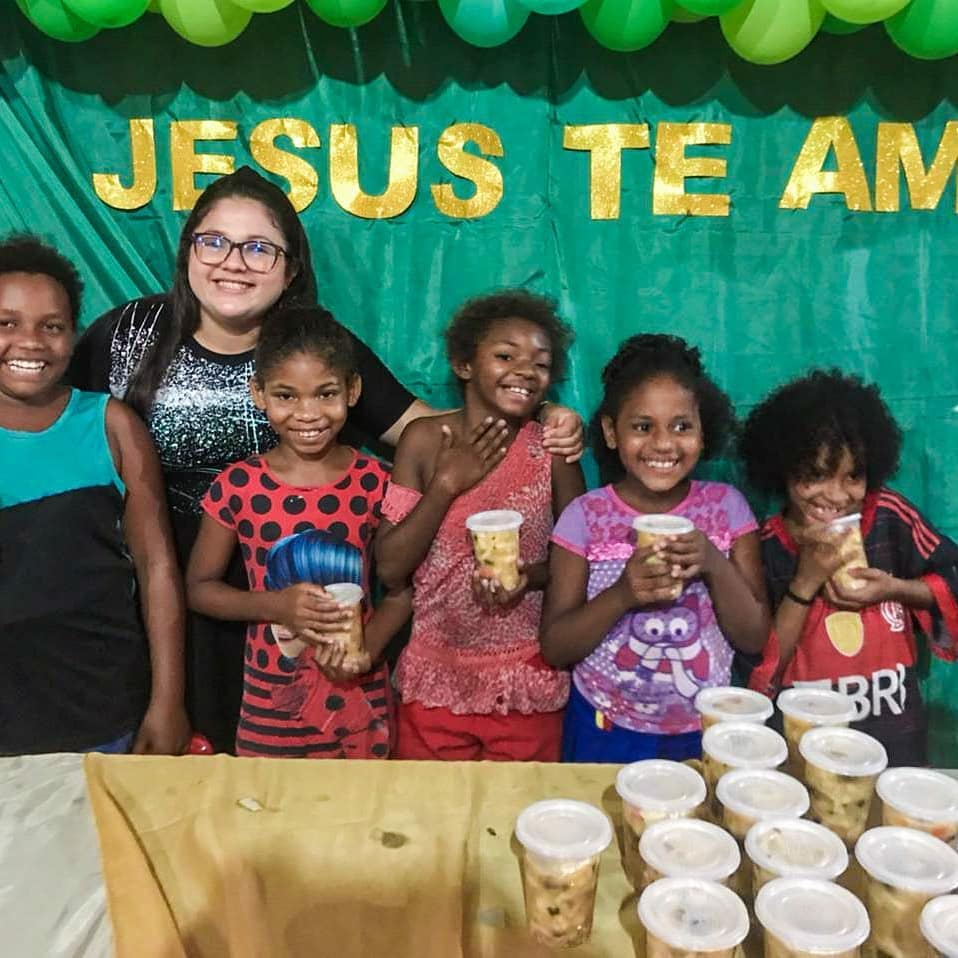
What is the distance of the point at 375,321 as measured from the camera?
259 centimetres

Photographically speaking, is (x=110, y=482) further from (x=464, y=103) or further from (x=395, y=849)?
(x=464, y=103)

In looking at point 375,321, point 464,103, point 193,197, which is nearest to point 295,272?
point 375,321

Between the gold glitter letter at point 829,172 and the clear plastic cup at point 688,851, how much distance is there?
186 cm

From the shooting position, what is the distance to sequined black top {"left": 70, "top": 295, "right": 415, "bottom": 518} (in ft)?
7.23

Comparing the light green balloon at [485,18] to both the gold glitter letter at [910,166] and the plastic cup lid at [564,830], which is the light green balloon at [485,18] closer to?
the gold glitter letter at [910,166]

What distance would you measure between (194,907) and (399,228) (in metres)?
1.86

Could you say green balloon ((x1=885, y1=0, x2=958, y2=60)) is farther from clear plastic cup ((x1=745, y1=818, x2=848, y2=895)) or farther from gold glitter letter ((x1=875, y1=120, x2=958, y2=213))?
clear plastic cup ((x1=745, y1=818, x2=848, y2=895))

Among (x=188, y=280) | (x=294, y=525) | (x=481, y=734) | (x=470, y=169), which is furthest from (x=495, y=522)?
(x=470, y=169)

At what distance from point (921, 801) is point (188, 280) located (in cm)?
193

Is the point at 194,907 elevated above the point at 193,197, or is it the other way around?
the point at 193,197

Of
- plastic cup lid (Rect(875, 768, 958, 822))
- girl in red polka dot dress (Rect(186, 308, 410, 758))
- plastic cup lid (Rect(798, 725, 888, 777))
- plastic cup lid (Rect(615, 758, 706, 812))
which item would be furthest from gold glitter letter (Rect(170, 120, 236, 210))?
plastic cup lid (Rect(875, 768, 958, 822))

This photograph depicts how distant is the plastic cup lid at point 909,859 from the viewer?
3.60 ft

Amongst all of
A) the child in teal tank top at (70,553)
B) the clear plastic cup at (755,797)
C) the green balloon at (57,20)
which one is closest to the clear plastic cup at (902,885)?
the clear plastic cup at (755,797)

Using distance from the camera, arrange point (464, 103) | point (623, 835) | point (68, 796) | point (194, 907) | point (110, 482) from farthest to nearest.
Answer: point (464, 103) → point (110, 482) → point (68, 796) → point (623, 835) → point (194, 907)
